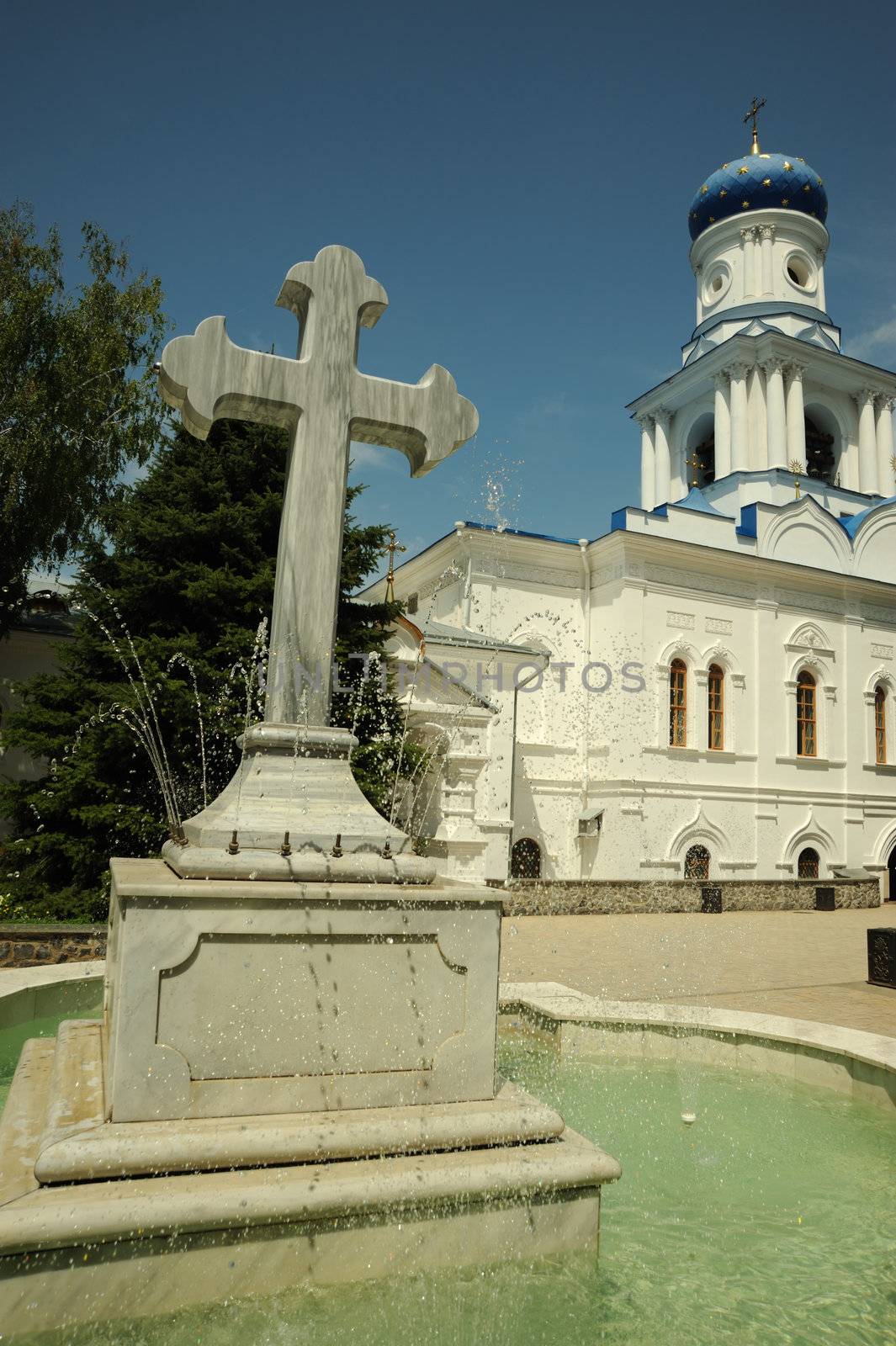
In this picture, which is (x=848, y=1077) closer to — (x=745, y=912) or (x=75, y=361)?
(x=745, y=912)

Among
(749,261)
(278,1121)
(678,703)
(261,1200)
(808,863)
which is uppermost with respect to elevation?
(749,261)

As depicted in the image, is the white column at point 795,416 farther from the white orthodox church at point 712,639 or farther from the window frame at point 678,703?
the window frame at point 678,703

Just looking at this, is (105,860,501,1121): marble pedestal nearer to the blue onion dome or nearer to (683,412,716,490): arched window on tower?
(683,412,716,490): arched window on tower

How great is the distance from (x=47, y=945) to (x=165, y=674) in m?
5.48

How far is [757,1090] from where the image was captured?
4.85m

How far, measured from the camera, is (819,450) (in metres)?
29.8

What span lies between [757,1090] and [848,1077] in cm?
49

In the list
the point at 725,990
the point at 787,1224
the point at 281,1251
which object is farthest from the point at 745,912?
the point at 281,1251

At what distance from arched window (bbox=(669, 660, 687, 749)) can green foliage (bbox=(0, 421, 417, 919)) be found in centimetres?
992

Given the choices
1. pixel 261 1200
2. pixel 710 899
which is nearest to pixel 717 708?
pixel 710 899

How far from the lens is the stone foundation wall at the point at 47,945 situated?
8125 millimetres

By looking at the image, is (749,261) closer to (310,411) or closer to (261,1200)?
(310,411)

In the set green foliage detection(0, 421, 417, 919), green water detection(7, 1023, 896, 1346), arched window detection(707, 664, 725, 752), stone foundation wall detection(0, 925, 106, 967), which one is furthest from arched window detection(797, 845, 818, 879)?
green water detection(7, 1023, 896, 1346)

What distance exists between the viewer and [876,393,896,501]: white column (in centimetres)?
2941
